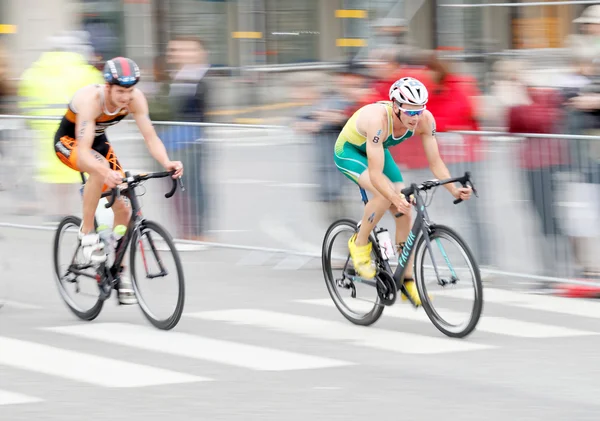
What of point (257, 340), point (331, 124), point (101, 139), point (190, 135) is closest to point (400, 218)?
point (257, 340)

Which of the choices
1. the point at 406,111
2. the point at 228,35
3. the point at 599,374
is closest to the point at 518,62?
the point at 406,111

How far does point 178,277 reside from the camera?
8.88m

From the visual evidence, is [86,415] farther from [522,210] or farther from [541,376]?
[522,210]

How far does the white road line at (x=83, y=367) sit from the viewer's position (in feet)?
24.6

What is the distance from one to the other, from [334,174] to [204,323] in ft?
9.38

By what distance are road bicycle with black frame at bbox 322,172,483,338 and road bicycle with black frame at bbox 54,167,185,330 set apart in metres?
1.21

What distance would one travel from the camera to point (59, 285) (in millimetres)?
10023

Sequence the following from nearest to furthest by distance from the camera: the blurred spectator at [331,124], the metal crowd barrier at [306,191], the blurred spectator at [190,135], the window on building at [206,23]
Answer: the metal crowd barrier at [306,191], the blurred spectator at [331,124], the blurred spectator at [190,135], the window on building at [206,23]

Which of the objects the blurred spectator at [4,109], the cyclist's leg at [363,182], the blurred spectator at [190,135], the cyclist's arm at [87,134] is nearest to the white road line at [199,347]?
the cyclist's arm at [87,134]

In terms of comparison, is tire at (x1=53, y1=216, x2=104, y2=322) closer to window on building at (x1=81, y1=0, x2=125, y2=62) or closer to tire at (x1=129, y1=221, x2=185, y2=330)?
tire at (x1=129, y1=221, x2=185, y2=330)

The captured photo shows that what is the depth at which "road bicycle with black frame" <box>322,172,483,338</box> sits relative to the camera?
28.2 feet

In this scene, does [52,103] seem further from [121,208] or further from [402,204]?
[402,204]

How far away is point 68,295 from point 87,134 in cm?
143

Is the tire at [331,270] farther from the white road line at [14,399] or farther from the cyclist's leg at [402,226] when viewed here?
the white road line at [14,399]
